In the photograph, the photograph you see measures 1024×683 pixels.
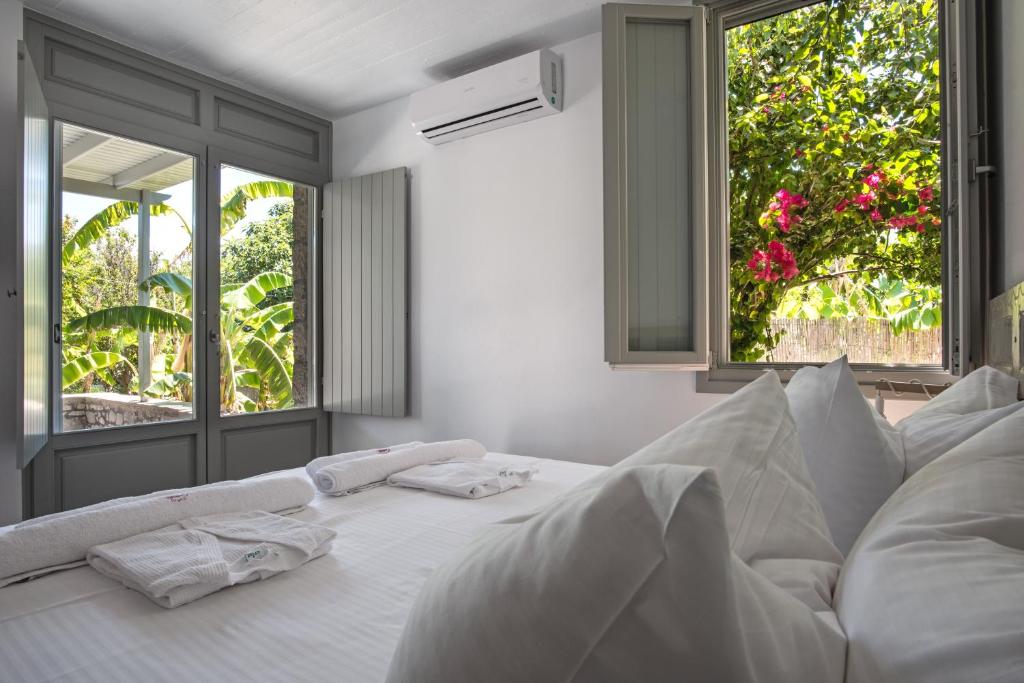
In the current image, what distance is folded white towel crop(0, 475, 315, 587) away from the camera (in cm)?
121

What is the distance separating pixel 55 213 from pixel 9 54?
2.27 ft

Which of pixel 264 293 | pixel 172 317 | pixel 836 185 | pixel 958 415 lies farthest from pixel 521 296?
pixel 958 415

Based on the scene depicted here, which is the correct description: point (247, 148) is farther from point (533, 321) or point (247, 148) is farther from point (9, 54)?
point (533, 321)

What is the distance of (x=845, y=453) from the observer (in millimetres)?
872

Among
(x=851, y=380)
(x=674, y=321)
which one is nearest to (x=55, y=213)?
(x=674, y=321)

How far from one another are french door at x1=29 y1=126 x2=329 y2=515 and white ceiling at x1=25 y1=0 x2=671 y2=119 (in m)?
0.48

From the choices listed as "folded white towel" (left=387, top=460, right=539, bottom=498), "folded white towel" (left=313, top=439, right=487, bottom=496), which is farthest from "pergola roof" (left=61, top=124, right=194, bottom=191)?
"folded white towel" (left=387, top=460, right=539, bottom=498)

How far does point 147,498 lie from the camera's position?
1.49 meters

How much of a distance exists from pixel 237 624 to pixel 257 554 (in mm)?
227

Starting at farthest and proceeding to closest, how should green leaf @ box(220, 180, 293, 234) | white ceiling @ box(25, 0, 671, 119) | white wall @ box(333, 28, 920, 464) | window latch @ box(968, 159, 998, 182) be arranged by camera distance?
green leaf @ box(220, 180, 293, 234) → white wall @ box(333, 28, 920, 464) → white ceiling @ box(25, 0, 671, 119) → window latch @ box(968, 159, 998, 182)

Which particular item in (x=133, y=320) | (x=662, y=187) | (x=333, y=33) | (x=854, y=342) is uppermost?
(x=333, y=33)

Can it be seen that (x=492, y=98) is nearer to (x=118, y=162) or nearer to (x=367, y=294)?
(x=367, y=294)

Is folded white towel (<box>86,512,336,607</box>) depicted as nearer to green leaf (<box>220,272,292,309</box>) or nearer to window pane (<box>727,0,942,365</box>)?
window pane (<box>727,0,942,365</box>)

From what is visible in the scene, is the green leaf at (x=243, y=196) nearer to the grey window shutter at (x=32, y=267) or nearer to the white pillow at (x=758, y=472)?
the grey window shutter at (x=32, y=267)
